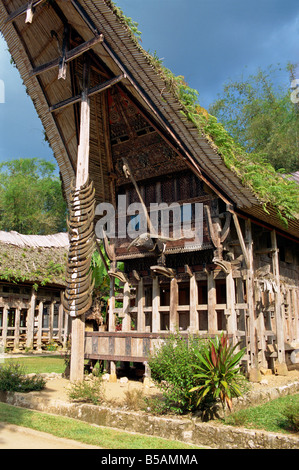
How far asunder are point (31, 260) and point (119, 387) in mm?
15757

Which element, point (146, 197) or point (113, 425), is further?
point (146, 197)

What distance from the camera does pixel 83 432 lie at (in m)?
6.27

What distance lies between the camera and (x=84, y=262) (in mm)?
10281

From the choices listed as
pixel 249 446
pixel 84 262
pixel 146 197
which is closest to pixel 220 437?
pixel 249 446

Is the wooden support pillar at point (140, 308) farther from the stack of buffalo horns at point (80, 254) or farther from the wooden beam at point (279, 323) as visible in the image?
the wooden beam at point (279, 323)

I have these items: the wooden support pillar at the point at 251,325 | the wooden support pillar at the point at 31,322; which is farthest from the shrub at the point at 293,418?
the wooden support pillar at the point at 31,322

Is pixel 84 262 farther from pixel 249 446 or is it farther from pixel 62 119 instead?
pixel 249 446

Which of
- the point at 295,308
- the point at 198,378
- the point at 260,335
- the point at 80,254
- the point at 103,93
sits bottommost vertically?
the point at 198,378

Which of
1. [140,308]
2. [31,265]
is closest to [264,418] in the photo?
[140,308]

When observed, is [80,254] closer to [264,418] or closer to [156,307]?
[156,307]

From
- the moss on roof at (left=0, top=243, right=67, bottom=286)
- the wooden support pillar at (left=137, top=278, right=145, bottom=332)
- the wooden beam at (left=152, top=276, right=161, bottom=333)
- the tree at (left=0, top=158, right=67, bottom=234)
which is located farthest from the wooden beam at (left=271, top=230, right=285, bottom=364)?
the tree at (left=0, top=158, right=67, bottom=234)

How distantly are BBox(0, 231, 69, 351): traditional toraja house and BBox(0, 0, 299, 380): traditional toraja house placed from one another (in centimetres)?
1073
